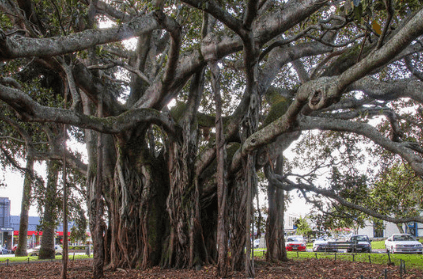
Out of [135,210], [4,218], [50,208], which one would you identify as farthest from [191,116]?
[4,218]

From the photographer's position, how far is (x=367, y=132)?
7785mm

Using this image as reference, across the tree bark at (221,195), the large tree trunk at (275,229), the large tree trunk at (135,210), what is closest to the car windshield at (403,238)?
the large tree trunk at (275,229)

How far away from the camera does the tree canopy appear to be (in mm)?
6793

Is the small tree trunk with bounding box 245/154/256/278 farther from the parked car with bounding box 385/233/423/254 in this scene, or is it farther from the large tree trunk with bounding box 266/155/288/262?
the parked car with bounding box 385/233/423/254

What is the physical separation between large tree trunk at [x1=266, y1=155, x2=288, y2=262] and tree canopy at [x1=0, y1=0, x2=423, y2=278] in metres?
0.04

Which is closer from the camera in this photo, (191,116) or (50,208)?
(191,116)

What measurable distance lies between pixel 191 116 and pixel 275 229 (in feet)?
14.6

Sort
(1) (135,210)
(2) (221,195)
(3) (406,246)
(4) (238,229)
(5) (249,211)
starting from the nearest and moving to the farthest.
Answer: (5) (249,211)
(2) (221,195)
(4) (238,229)
(1) (135,210)
(3) (406,246)

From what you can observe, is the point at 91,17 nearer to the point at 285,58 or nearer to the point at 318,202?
the point at 285,58

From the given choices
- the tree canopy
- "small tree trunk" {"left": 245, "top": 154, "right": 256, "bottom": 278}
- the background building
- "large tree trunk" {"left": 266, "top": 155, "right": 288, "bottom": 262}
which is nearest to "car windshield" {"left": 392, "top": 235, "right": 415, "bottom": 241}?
the tree canopy

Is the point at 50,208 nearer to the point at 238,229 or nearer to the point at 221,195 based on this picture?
the point at 238,229

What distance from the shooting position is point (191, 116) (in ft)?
31.1

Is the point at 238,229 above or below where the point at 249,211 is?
below

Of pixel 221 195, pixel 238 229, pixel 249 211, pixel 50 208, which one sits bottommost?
pixel 238 229
